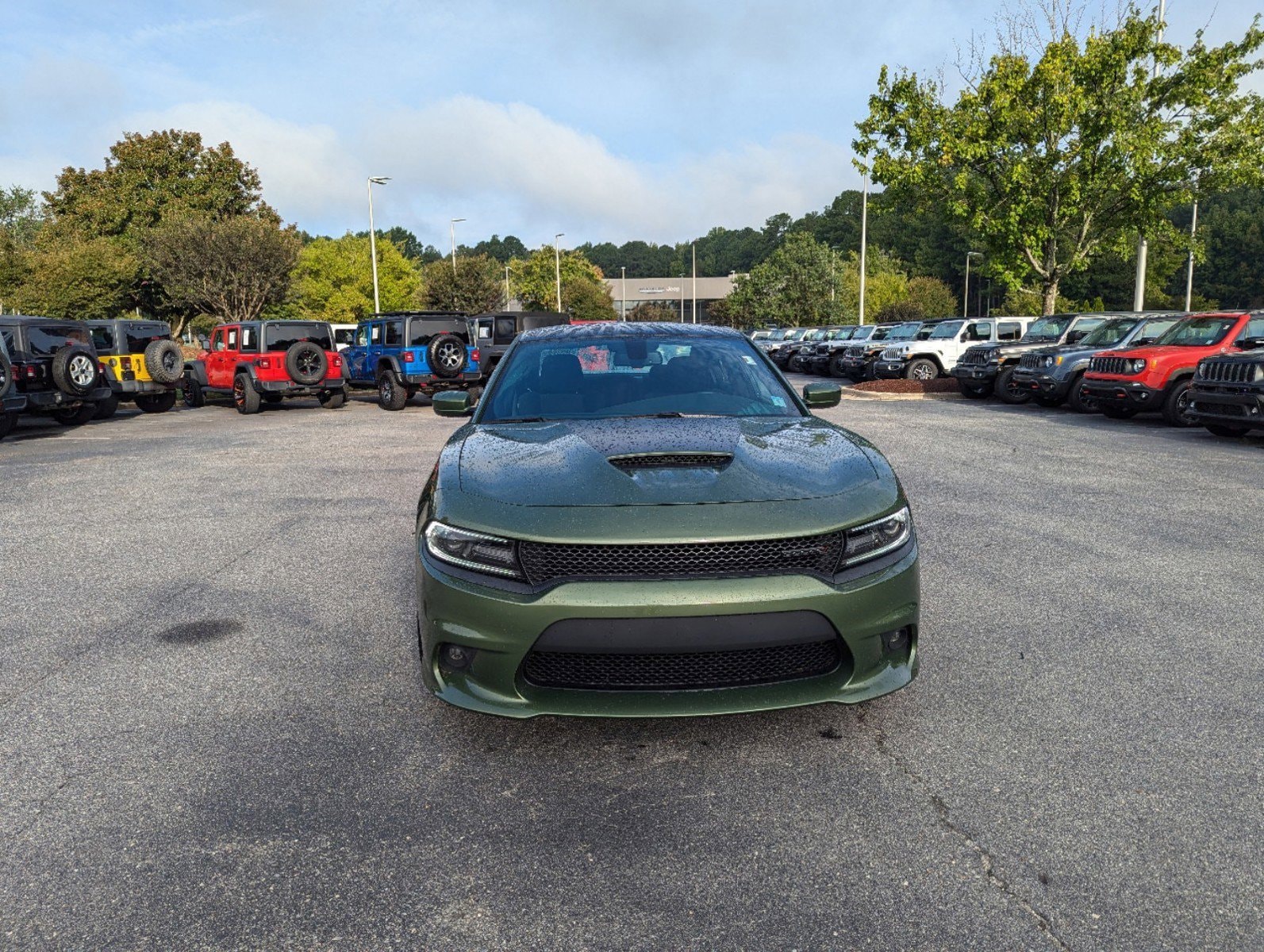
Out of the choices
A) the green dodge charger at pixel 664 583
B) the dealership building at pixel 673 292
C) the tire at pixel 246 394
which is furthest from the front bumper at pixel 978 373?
the dealership building at pixel 673 292

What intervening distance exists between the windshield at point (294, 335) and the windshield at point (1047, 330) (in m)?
15.3

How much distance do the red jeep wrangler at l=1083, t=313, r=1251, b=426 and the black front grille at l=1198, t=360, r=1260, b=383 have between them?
1292mm

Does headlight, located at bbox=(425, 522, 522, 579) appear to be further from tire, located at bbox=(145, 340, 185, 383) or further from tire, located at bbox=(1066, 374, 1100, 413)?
tire, located at bbox=(145, 340, 185, 383)

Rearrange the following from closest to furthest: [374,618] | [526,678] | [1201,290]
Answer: [526,678], [374,618], [1201,290]

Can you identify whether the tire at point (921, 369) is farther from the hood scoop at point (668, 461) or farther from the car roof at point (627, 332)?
the hood scoop at point (668, 461)

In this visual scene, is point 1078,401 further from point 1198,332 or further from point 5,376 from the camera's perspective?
point 5,376

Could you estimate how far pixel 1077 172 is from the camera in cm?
2158

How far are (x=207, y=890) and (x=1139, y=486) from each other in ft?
28.7

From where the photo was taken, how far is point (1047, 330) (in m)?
19.8

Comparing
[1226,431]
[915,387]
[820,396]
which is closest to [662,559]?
[820,396]

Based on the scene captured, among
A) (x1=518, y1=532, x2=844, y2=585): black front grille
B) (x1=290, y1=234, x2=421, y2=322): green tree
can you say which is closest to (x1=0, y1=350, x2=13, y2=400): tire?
(x1=518, y1=532, x2=844, y2=585): black front grille

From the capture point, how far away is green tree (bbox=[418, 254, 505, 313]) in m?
52.6

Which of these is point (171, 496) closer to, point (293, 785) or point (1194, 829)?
point (293, 785)

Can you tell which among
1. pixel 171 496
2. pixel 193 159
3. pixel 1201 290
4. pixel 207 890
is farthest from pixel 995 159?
pixel 1201 290
